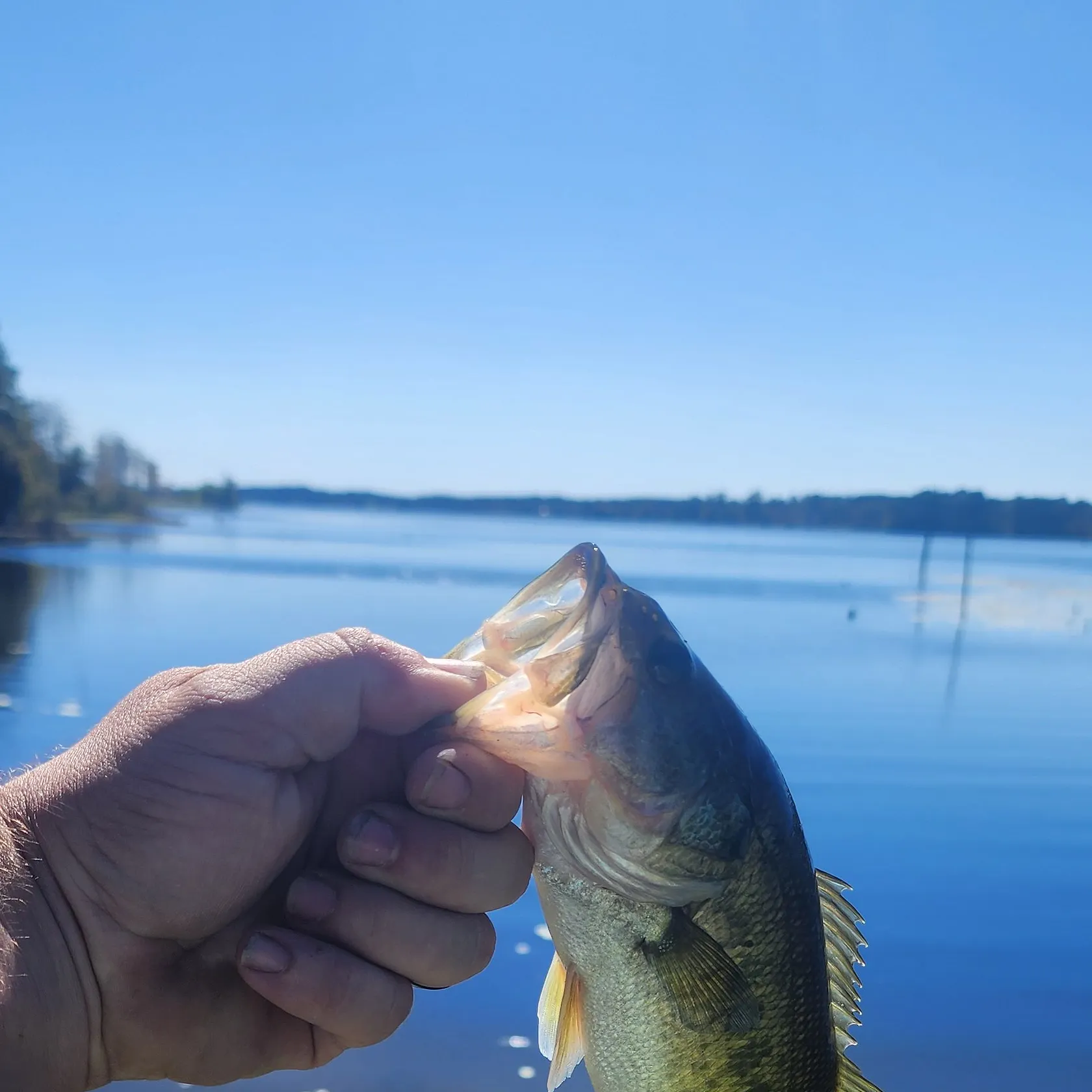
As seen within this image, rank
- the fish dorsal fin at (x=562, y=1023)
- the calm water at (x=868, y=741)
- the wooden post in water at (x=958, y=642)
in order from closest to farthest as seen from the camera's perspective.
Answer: the fish dorsal fin at (x=562, y=1023) → the calm water at (x=868, y=741) → the wooden post in water at (x=958, y=642)

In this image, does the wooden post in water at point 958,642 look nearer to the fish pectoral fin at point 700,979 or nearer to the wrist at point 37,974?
the fish pectoral fin at point 700,979

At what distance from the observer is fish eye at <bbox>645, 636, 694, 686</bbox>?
221cm

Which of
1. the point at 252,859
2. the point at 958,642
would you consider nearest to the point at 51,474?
the point at 958,642

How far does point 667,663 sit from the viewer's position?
2.22 meters

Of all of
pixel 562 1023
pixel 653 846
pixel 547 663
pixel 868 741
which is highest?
pixel 547 663

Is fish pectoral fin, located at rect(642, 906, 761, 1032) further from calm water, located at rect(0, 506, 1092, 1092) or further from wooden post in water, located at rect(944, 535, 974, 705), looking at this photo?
wooden post in water, located at rect(944, 535, 974, 705)

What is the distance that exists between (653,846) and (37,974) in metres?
1.42

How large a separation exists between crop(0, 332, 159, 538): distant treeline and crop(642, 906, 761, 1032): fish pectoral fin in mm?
57953

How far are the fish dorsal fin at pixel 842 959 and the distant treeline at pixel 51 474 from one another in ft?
190

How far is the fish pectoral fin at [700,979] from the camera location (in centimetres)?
219

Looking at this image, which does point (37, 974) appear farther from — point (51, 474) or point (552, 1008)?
point (51, 474)

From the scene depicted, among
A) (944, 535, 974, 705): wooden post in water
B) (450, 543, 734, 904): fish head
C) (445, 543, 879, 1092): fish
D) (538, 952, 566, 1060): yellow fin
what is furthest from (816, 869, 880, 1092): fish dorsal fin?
(944, 535, 974, 705): wooden post in water

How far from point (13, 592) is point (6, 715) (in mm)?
18400

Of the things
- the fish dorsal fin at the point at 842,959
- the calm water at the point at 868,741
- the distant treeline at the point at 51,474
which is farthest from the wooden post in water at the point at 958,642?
the distant treeline at the point at 51,474
